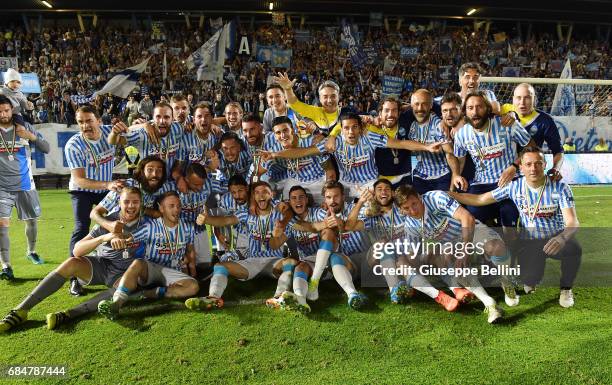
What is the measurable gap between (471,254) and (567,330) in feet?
3.20

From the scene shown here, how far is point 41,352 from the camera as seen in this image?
129 inches

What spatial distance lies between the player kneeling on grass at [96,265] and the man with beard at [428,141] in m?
2.96

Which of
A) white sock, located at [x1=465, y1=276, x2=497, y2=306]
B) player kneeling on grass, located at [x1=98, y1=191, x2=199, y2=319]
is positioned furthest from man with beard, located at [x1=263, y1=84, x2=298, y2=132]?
white sock, located at [x1=465, y1=276, x2=497, y2=306]

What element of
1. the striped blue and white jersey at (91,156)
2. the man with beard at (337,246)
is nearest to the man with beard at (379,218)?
the man with beard at (337,246)

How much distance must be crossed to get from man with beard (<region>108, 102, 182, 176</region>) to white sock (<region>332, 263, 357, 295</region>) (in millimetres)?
2186

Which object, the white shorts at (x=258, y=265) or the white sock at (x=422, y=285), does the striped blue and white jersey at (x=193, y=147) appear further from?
the white sock at (x=422, y=285)

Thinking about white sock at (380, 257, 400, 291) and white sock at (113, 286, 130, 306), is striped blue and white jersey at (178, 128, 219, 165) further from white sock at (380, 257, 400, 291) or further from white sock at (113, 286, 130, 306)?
white sock at (380, 257, 400, 291)

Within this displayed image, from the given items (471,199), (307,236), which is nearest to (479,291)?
(471,199)

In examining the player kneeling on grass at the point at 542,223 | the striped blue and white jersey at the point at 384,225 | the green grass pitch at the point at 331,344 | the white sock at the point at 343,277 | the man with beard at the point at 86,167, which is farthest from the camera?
the man with beard at the point at 86,167

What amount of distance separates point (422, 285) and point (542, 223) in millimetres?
1218

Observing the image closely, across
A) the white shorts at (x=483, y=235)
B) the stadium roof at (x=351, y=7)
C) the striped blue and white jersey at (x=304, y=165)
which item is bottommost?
the white shorts at (x=483, y=235)

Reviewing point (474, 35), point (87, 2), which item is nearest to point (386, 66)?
point (474, 35)

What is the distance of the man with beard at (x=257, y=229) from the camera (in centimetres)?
447

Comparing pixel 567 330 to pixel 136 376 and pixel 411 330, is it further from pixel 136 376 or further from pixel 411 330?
pixel 136 376
